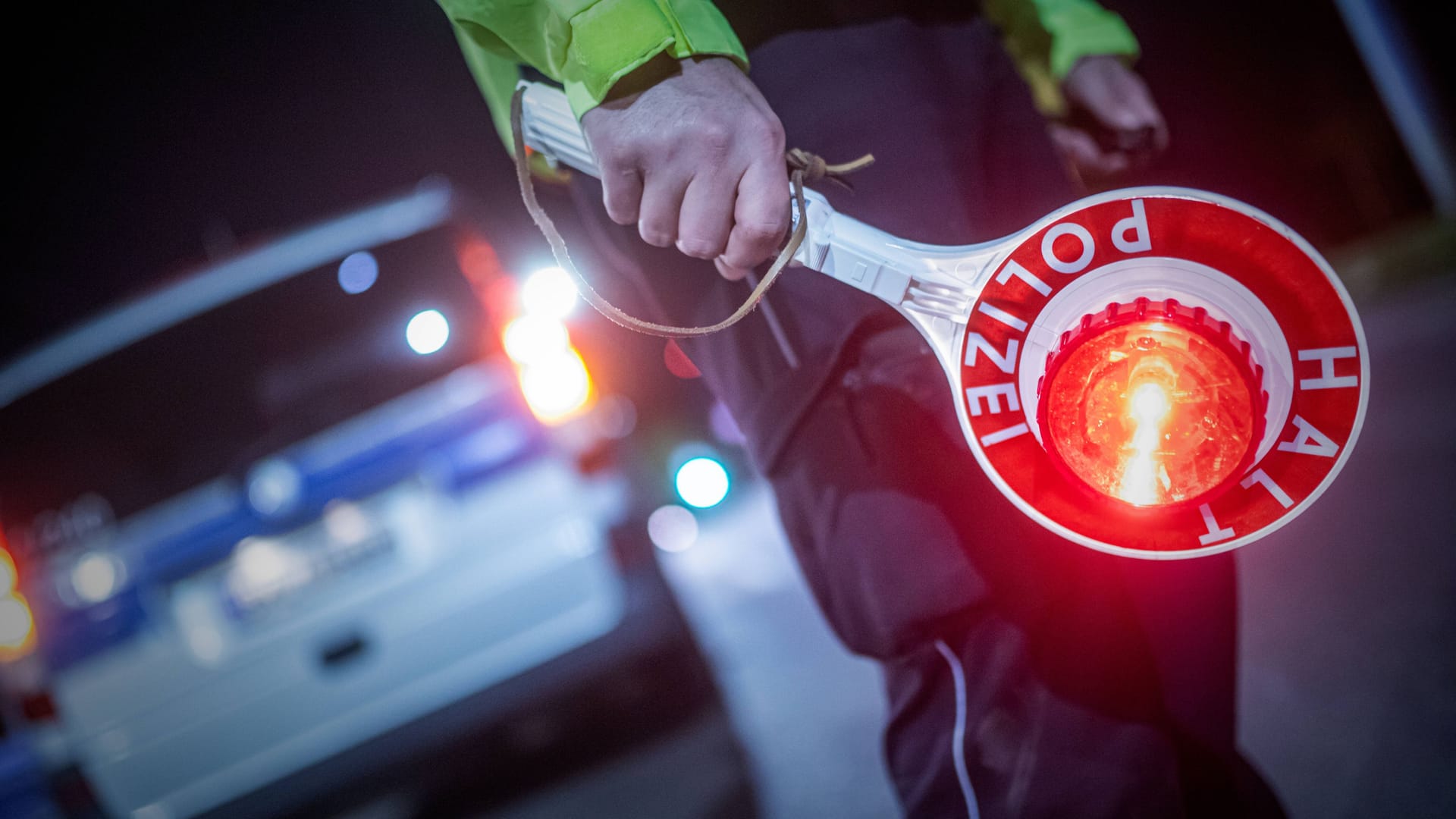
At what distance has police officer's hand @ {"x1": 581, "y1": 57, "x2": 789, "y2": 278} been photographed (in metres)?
0.77

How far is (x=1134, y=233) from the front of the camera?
67 cm

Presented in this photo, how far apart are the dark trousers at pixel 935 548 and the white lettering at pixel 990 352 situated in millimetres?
203

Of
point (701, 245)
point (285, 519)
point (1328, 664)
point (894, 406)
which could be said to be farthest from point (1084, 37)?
point (285, 519)

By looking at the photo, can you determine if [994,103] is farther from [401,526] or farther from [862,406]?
[401,526]

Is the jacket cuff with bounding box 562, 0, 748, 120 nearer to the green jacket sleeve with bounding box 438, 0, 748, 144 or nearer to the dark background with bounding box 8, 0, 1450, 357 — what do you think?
the green jacket sleeve with bounding box 438, 0, 748, 144

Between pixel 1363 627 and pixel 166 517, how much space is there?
3.14 meters

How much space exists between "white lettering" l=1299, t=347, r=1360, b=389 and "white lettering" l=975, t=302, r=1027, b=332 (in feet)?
0.74

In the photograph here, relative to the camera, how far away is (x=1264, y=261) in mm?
657

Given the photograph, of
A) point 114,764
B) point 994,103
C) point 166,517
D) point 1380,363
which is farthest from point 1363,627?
point 114,764

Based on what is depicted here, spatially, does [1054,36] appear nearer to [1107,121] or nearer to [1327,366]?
[1107,121]

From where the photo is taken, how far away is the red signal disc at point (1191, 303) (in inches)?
25.4

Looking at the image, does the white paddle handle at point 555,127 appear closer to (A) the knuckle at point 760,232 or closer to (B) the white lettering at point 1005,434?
(A) the knuckle at point 760,232

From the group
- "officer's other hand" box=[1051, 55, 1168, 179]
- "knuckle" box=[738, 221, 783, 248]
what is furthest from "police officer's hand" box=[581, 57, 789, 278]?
"officer's other hand" box=[1051, 55, 1168, 179]

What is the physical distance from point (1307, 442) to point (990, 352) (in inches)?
10.4
